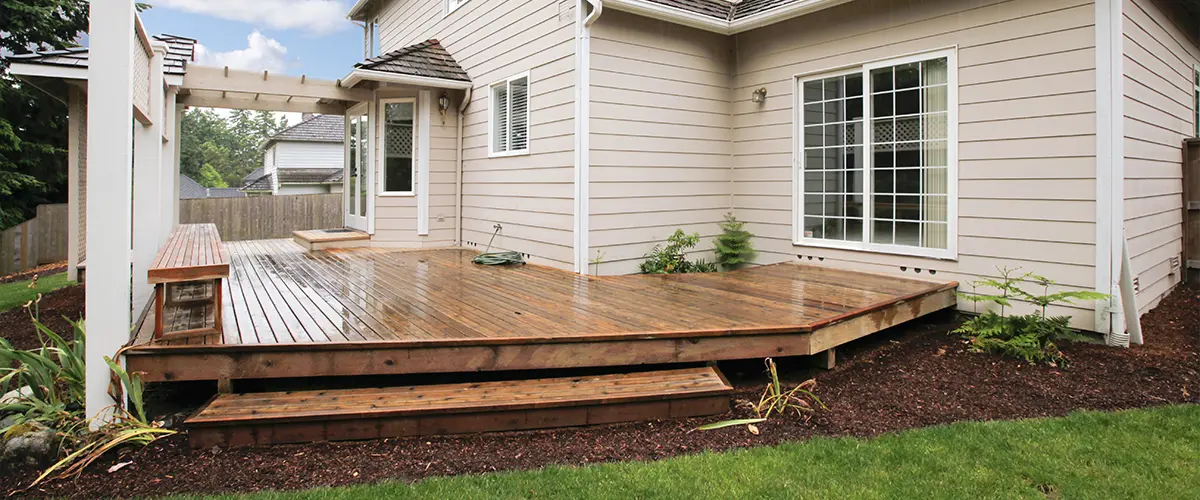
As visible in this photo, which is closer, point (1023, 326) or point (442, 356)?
point (442, 356)

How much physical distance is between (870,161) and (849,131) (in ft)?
1.31

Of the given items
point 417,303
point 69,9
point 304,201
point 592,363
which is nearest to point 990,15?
point 592,363

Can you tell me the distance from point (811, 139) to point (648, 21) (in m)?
2.16

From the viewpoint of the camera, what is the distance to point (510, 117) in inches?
313

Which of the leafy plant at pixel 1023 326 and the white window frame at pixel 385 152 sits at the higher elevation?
the white window frame at pixel 385 152

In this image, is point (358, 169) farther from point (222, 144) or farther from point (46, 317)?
point (222, 144)

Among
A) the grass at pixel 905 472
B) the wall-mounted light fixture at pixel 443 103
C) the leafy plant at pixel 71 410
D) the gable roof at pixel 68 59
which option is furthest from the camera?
the wall-mounted light fixture at pixel 443 103

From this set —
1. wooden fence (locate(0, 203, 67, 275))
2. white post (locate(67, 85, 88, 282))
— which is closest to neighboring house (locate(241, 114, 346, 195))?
wooden fence (locate(0, 203, 67, 275))

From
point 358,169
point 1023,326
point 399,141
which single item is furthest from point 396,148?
point 1023,326

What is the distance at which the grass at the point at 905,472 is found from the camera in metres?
2.68

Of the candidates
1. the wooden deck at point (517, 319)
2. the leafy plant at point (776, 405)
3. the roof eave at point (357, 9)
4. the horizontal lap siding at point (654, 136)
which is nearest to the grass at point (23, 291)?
the wooden deck at point (517, 319)

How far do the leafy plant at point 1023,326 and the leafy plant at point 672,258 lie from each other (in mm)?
2747

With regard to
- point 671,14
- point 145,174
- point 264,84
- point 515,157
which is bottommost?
point 145,174

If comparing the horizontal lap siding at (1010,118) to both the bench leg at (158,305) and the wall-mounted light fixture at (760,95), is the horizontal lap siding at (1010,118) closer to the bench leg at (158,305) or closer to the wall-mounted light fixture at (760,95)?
the wall-mounted light fixture at (760,95)
